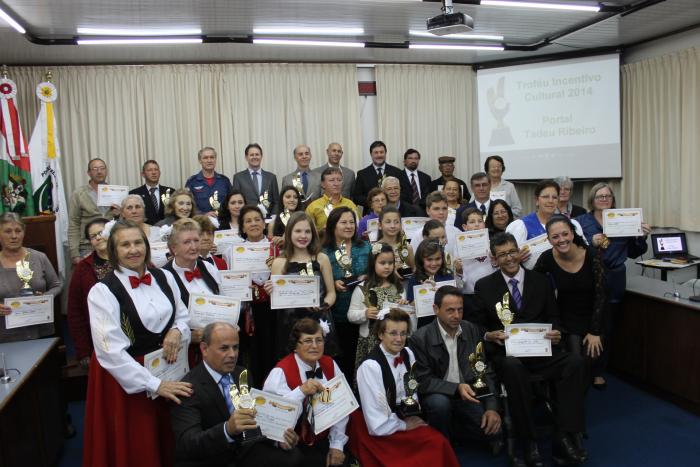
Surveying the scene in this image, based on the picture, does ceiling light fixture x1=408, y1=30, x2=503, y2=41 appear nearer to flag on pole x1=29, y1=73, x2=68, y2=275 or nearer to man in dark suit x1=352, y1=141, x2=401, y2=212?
man in dark suit x1=352, y1=141, x2=401, y2=212

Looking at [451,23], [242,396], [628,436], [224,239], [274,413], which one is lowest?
[628,436]

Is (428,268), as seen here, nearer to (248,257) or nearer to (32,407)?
(248,257)

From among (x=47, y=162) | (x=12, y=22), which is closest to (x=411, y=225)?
(x=12, y=22)

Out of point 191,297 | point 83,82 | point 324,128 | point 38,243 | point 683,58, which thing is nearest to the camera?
point 191,297

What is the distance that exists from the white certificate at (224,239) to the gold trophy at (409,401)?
6.80 feet

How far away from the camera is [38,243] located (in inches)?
217

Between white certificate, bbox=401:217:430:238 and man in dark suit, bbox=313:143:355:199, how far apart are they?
7.57 ft

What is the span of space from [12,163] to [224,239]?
10.8 feet

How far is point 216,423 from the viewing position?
9.75 ft

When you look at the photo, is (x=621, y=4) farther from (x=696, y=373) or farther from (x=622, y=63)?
(x=696, y=373)

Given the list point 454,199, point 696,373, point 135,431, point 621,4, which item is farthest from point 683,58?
point 135,431

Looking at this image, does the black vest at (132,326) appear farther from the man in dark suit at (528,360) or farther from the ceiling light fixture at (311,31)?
the ceiling light fixture at (311,31)

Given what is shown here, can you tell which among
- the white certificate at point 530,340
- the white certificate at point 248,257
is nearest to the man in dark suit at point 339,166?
the white certificate at point 248,257

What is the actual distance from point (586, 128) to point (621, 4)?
7.88 ft
